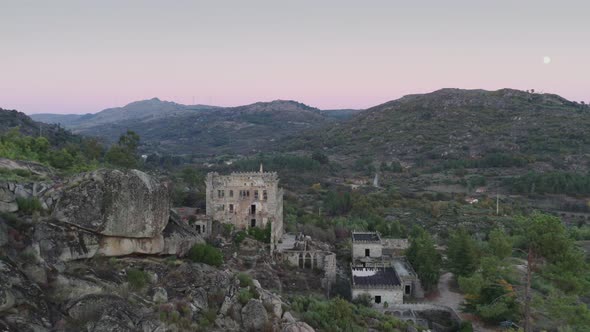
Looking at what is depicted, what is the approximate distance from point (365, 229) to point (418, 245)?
48.6ft

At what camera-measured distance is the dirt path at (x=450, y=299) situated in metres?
37.5

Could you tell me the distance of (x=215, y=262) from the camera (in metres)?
30.5

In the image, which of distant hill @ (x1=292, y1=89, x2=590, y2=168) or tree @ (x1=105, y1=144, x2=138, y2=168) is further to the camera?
distant hill @ (x1=292, y1=89, x2=590, y2=168)

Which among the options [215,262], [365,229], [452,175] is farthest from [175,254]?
[452,175]

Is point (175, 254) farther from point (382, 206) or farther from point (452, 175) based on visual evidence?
point (452, 175)

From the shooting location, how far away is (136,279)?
2372 cm

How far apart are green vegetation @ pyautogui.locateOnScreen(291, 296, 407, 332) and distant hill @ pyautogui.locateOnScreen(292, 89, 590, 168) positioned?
10521 centimetres

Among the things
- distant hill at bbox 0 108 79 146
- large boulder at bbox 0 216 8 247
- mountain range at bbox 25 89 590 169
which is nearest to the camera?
large boulder at bbox 0 216 8 247

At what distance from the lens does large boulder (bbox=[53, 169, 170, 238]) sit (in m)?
24.8

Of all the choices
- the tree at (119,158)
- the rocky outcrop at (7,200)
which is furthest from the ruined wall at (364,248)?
the rocky outcrop at (7,200)

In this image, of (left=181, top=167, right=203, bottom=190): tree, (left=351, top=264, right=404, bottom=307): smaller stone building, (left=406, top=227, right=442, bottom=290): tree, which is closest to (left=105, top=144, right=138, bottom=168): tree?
(left=181, top=167, right=203, bottom=190): tree

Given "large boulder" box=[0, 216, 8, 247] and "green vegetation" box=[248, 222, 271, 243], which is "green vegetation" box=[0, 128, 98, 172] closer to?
"green vegetation" box=[248, 222, 271, 243]

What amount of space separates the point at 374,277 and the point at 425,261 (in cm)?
517

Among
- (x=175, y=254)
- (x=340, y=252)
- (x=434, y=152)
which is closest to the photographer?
(x=175, y=254)
